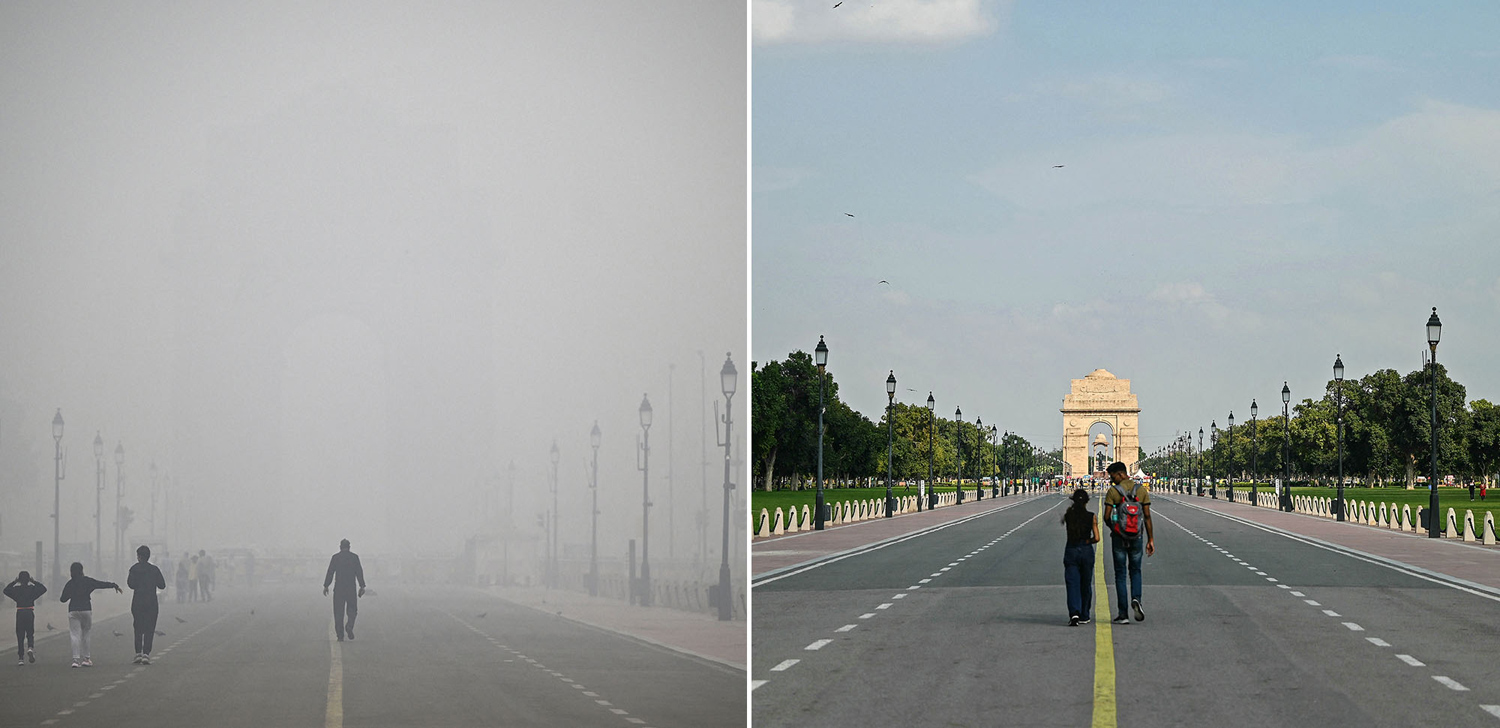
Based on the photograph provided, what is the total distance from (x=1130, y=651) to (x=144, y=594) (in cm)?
1019

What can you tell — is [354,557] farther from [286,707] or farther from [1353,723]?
[1353,723]

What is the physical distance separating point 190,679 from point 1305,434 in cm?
Result: 18267

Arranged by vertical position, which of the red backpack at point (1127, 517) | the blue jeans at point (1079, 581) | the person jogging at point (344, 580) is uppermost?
the red backpack at point (1127, 517)

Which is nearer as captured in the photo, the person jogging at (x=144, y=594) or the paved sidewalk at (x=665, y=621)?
the person jogging at (x=144, y=594)

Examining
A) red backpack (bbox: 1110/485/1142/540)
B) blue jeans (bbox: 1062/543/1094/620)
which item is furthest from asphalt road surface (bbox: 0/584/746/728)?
red backpack (bbox: 1110/485/1142/540)

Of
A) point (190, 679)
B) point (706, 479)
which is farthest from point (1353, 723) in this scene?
point (190, 679)

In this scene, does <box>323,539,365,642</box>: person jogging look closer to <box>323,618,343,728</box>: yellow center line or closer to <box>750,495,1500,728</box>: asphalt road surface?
<box>323,618,343,728</box>: yellow center line

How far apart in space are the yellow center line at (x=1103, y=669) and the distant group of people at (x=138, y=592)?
6.72 m

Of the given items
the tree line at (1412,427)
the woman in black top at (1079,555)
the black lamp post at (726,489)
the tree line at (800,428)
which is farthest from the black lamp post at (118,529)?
the tree line at (1412,427)

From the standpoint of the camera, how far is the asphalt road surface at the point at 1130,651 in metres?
13.4

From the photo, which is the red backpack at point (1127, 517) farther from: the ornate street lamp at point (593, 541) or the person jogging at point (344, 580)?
the person jogging at point (344, 580)

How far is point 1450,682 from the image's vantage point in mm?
15195

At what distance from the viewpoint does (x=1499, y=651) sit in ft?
59.1

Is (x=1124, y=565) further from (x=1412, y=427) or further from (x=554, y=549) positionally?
(x=1412, y=427)
